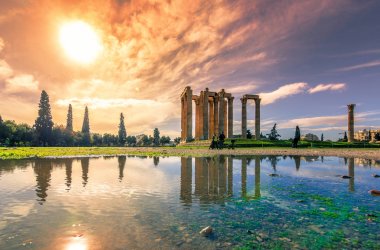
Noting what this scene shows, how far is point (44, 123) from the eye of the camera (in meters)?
88.9

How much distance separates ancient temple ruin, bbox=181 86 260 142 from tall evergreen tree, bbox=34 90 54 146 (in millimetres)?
47984

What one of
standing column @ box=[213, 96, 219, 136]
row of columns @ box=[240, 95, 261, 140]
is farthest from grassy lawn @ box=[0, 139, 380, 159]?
row of columns @ box=[240, 95, 261, 140]

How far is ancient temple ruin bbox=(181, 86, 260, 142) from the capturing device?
223 ft

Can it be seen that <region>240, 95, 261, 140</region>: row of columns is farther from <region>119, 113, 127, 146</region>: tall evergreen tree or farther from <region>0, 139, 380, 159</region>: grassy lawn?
<region>119, 113, 127, 146</region>: tall evergreen tree

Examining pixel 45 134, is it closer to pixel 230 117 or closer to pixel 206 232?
pixel 230 117

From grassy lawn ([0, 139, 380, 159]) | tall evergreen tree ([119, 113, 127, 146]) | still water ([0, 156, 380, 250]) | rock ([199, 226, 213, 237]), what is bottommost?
grassy lawn ([0, 139, 380, 159])

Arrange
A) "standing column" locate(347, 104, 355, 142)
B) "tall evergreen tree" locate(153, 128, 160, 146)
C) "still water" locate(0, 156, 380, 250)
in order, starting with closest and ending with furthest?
"still water" locate(0, 156, 380, 250)
"standing column" locate(347, 104, 355, 142)
"tall evergreen tree" locate(153, 128, 160, 146)

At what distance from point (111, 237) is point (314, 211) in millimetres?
5388

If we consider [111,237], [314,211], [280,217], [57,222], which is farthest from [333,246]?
[57,222]

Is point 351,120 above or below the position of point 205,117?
below

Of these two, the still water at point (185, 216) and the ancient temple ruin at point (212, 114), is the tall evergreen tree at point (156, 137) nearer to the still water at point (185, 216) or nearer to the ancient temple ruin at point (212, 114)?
the ancient temple ruin at point (212, 114)

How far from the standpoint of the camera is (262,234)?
5.33m

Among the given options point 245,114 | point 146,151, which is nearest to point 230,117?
point 245,114

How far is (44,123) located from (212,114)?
58839 mm
